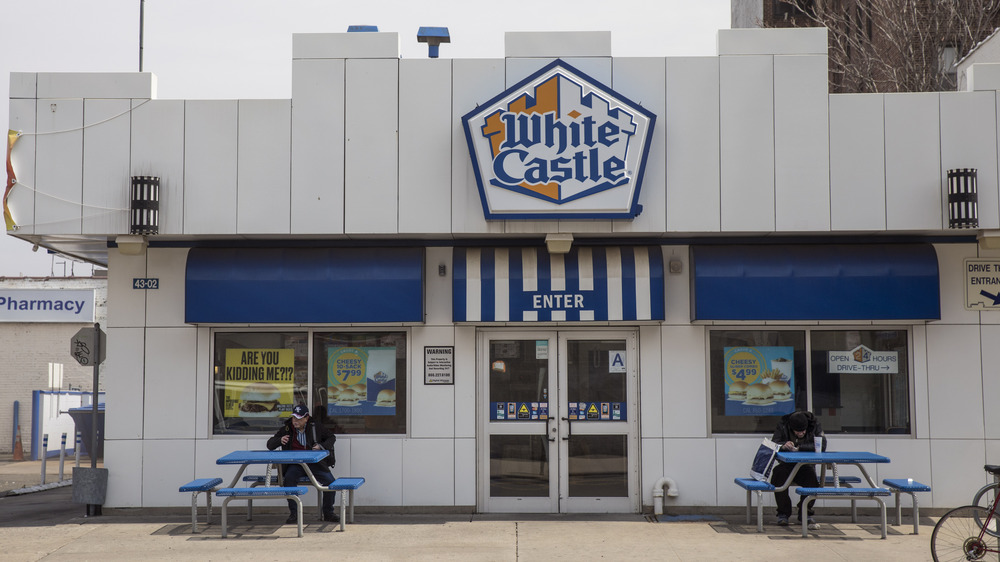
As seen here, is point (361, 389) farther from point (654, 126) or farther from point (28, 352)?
point (28, 352)

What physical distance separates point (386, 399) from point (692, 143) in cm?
504

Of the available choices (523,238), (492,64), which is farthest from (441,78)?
(523,238)

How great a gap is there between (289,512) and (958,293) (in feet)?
29.1

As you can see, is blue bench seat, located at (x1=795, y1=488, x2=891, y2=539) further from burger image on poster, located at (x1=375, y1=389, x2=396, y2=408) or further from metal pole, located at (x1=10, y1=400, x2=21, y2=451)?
metal pole, located at (x1=10, y1=400, x2=21, y2=451)

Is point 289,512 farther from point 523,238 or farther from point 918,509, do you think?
point 918,509

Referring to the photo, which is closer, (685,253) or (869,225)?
(869,225)

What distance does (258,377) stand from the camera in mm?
11547

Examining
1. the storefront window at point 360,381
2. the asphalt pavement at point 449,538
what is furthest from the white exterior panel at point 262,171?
the asphalt pavement at point 449,538

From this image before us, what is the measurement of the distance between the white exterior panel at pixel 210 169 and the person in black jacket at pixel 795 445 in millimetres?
7069

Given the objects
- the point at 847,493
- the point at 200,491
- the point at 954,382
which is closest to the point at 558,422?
the point at 847,493

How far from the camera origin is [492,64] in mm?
10938

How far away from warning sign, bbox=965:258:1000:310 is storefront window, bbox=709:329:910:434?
3.08 ft

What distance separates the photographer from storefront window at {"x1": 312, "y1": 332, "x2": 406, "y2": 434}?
11414 mm

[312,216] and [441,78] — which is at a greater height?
[441,78]
